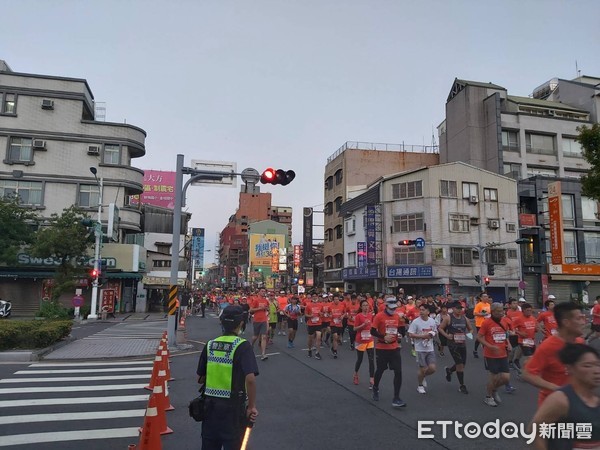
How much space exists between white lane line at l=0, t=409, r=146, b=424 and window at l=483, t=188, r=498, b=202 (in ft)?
124

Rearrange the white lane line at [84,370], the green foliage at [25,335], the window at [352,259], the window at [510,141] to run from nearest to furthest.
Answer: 1. the white lane line at [84,370]
2. the green foliage at [25,335]
3. the window at [510,141]
4. the window at [352,259]

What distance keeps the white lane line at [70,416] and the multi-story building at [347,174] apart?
43.2 meters

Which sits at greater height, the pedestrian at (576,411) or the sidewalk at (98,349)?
the pedestrian at (576,411)

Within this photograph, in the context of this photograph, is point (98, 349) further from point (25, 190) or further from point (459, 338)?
point (25, 190)

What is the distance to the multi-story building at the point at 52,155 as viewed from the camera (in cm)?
3334

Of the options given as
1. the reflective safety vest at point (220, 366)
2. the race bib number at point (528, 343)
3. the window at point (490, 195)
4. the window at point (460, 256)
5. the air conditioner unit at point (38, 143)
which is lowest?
the race bib number at point (528, 343)

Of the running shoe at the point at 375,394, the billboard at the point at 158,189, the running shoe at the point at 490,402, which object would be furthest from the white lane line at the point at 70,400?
the billboard at the point at 158,189

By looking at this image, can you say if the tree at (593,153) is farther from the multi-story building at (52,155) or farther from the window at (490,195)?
the multi-story building at (52,155)

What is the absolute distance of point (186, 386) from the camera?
9.52 metres

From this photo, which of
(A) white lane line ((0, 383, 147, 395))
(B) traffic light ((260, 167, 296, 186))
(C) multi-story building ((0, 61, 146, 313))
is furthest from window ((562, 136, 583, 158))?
(A) white lane line ((0, 383, 147, 395))

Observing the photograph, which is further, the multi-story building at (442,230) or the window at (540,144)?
the window at (540,144)

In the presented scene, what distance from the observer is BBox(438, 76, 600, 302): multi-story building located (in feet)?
133

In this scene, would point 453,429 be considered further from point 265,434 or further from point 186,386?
point 186,386

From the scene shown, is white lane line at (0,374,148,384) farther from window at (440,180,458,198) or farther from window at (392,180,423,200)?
window at (440,180,458,198)
